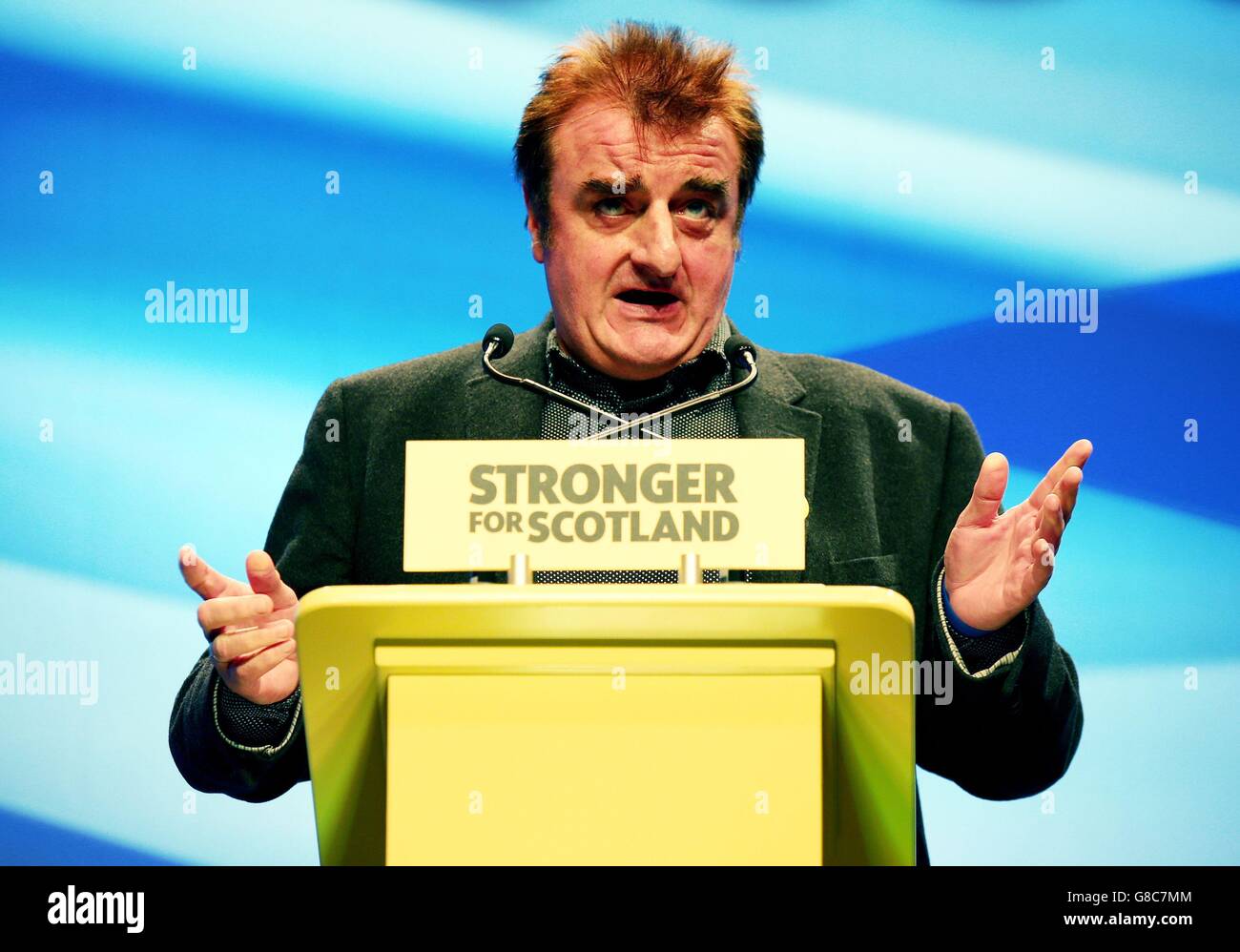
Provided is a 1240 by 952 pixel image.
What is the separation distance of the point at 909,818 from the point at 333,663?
423 mm

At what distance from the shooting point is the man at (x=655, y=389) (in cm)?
196

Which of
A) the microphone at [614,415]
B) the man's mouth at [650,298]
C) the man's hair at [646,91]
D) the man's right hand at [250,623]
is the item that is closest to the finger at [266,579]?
the man's right hand at [250,623]

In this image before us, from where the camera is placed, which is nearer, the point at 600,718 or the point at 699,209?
the point at 600,718

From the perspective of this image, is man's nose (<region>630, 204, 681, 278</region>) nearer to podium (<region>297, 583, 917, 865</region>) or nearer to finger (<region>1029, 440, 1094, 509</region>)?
finger (<region>1029, 440, 1094, 509</region>)

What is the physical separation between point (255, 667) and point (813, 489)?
36.3 inches

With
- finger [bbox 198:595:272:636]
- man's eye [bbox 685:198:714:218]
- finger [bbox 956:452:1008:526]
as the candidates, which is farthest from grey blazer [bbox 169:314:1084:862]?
finger [bbox 198:595:272:636]

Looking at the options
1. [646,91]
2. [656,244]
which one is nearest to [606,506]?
[656,244]

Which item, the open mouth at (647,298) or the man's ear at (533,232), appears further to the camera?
the man's ear at (533,232)

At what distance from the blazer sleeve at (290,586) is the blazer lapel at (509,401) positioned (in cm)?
20

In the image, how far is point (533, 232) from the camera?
88.0 inches

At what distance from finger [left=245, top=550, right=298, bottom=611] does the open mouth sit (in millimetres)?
856

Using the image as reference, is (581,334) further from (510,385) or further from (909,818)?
(909,818)

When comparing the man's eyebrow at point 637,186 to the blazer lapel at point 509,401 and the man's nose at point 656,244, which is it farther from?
the blazer lapel at point 509,401

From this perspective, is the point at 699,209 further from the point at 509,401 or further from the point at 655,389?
the point at 509,401
